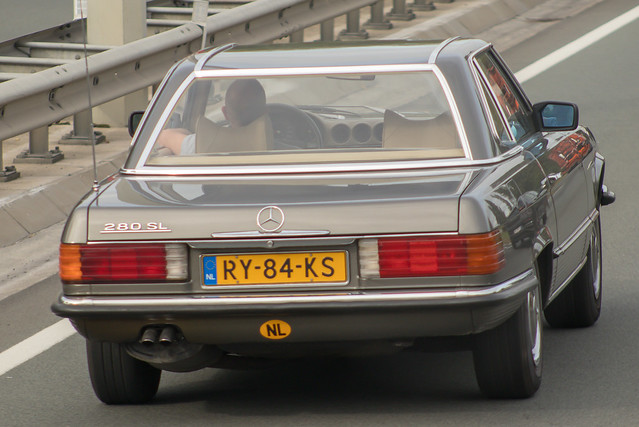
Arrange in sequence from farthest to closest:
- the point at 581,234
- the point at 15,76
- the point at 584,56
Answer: the point at 584,56 → the point at 15,76 → the point at 581,234

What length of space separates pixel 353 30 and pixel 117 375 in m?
11.3

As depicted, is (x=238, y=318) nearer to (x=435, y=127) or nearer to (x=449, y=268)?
(x=449, y=268)

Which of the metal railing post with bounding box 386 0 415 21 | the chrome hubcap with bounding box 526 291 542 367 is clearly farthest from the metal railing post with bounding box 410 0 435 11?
the chrome hubcap with bounding box 526 291 542 367

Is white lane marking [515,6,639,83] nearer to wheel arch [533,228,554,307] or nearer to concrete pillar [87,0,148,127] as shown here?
concrete pillar [87,0,148,127]

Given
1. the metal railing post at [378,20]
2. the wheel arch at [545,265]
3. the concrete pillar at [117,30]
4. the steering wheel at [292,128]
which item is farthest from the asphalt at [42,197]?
the metal railing post at [378,20]

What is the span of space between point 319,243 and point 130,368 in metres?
1.16

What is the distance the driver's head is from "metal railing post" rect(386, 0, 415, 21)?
38.9 ft

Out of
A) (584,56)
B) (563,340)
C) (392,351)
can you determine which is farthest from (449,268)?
(584,56)

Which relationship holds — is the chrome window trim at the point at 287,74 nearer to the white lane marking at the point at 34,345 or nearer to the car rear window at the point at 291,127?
the car rear window at the point at 291,127

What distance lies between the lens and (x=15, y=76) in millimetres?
10859

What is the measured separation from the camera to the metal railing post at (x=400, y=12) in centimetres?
1789

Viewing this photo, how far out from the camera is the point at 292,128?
6.18 m

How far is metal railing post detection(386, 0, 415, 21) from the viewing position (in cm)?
1789

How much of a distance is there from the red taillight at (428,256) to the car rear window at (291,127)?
71 cm
